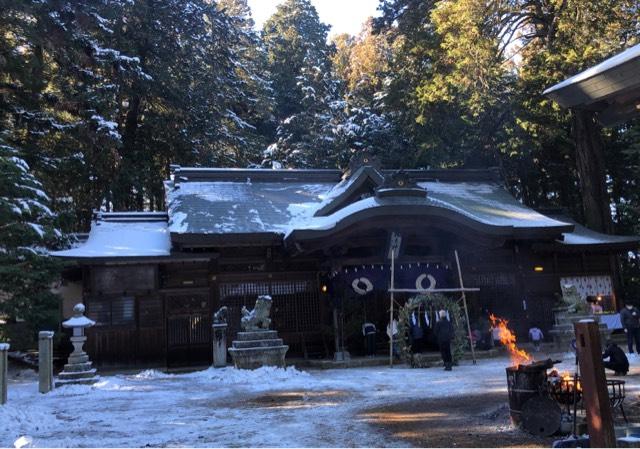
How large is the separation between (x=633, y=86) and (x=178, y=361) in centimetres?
1442

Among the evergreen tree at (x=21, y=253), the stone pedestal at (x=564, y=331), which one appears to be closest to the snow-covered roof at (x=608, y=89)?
the stone pedestal at (x=564, y=331)

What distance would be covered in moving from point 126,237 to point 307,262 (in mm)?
5858

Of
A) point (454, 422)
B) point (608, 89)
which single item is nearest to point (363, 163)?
point (454, 422)

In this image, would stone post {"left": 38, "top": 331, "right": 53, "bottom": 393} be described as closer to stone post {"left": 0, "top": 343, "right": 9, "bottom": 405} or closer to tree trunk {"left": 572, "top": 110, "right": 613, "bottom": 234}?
stone post {"left": 0, "top": 343, "right": 9, "bottom": 405}

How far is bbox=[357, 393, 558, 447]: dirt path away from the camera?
6414 millimetres

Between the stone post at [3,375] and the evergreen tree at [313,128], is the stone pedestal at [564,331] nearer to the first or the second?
the stone post at [3,375]

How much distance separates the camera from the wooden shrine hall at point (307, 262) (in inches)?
628

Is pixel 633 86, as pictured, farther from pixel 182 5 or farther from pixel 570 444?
pixel 182 5

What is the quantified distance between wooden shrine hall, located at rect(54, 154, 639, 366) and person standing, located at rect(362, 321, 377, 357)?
0.58 meters

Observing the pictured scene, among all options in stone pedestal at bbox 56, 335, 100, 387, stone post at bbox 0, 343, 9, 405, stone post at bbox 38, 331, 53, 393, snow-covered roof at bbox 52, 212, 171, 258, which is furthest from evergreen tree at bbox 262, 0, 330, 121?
stone post at bbox 0, 343, 9, 405

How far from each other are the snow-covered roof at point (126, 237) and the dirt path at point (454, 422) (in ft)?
31.9

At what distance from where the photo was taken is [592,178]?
22703 mm

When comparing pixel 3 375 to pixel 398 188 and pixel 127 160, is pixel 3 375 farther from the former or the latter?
pixel 127 160

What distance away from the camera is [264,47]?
40.2 meters
